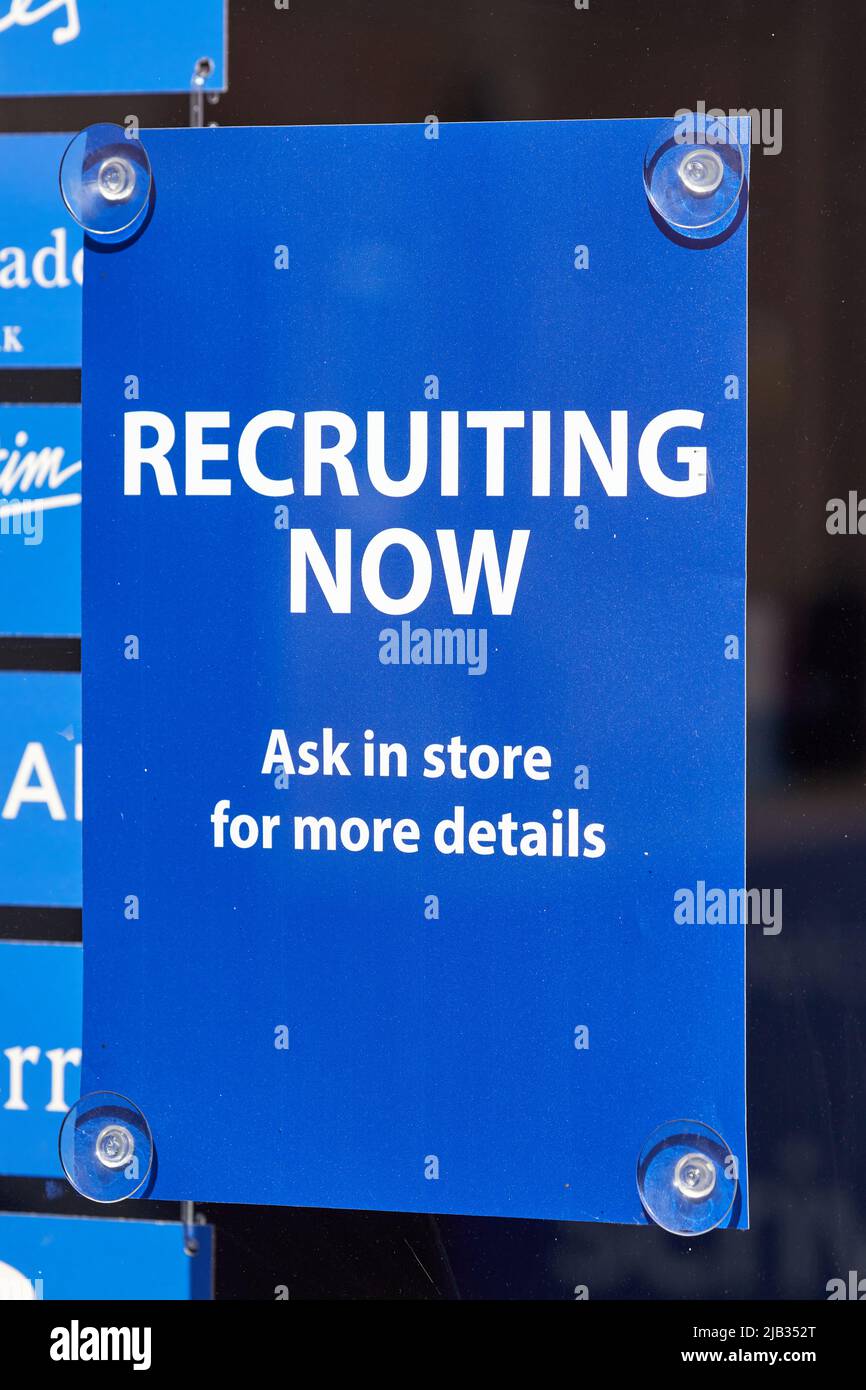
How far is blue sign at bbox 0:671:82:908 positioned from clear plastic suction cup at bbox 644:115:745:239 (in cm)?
77

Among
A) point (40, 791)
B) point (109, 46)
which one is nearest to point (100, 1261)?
point (40, 791)

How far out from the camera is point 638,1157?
115 centimetres

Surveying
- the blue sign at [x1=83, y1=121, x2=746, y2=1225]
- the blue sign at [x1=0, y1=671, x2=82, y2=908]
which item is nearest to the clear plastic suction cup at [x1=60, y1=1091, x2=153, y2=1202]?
the blue sign at [x1=83, y1=121, x2=746, y2=1225]

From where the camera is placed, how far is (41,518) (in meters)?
1.20

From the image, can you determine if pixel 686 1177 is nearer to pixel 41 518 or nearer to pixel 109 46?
pixel 41 518

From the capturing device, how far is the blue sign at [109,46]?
3.83 ft

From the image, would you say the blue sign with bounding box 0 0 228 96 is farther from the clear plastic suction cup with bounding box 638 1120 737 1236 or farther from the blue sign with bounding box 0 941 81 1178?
the clear plastic suction cup with bounding box 638 1120 737 1236

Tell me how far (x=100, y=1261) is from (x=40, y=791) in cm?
50

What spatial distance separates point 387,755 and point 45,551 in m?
0.42

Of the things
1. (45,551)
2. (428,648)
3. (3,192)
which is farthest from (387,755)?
(3,192)

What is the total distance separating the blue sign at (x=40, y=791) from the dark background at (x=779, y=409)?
0.42 metres

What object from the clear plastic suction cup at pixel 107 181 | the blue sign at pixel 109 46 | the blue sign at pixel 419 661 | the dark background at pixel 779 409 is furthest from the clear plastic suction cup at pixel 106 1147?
the blue sign at pixel 109 46

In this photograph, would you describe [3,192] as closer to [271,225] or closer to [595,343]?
[271,225]

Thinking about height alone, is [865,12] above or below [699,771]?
above
